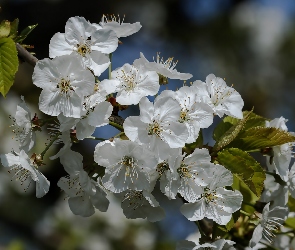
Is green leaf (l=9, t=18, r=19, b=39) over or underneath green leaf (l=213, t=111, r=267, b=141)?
over

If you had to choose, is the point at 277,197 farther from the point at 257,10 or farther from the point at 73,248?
the point at 257,10

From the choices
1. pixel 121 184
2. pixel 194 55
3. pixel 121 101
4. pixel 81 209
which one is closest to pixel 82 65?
pixel 121 101

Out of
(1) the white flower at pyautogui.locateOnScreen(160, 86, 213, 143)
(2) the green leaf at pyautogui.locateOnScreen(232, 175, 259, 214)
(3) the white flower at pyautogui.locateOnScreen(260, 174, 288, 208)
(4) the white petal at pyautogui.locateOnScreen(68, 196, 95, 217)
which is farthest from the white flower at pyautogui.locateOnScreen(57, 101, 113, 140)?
(3) the white flower at pyautogui.locateOnScreen(260, 174, 288, 208)

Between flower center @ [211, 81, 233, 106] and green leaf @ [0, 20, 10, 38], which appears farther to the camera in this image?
flower center @ [211, 81, 233, 106]

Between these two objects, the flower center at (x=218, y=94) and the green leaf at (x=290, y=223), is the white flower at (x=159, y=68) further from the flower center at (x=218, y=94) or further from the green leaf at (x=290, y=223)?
the green leaf at (x=290, y=223)

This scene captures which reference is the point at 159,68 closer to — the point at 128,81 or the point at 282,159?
the point at 128,81

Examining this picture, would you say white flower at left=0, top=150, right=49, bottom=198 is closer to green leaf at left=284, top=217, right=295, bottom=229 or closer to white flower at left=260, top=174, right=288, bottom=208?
white flower at left=260, top=174, right=288, bottom=208
